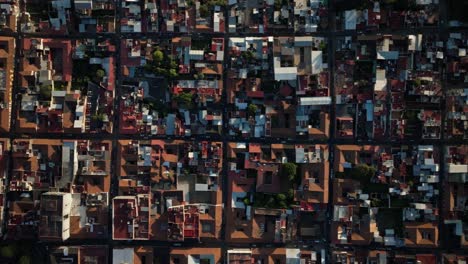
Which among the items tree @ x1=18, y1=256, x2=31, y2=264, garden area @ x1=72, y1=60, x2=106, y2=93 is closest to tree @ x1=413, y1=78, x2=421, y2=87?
garden area @ x1=72, y1=60, x2=106, y2=93

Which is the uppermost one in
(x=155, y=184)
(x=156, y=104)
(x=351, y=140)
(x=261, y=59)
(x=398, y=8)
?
(x=398, y=8)

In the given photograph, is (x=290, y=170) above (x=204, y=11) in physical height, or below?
below

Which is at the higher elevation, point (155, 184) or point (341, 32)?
point (341, 32)

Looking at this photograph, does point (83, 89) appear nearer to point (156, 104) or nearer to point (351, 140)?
point (156, 104)

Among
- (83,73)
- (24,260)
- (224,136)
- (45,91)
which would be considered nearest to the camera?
(24,260)

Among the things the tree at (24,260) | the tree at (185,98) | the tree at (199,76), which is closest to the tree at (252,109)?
the tree at (199,76)

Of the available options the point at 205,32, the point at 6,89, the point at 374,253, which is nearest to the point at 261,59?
the point at 205,32

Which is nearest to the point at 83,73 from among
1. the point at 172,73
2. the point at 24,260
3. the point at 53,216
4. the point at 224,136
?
the point at 172,73

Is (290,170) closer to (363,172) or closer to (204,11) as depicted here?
(363,172)
